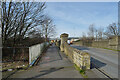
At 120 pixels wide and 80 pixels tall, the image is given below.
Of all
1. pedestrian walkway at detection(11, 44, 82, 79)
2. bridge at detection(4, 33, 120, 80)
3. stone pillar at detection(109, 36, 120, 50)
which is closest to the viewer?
pedestrian walkway at detection(11, 44, 82, 79)

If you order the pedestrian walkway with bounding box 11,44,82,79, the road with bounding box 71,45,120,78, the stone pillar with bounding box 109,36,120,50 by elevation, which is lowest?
the road with bounding box 71,45,120,78

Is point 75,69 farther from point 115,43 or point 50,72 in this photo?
point 115,43

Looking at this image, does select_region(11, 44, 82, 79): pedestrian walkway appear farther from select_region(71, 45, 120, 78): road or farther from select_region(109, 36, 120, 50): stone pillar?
select_region(109, 36, 120, 50): stone pillar

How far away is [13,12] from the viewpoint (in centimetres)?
866

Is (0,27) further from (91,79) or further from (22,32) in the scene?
(91,79)

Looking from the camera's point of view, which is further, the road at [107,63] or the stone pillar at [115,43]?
the stone pillar at [115,43]

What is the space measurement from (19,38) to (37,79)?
244 inches

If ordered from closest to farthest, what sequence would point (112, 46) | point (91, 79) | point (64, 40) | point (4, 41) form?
point (91, 79)
point (4, 41)
point (64, 40)
point (112, 46)

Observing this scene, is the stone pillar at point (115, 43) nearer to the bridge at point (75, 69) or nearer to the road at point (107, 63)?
the road at point (107, 63)

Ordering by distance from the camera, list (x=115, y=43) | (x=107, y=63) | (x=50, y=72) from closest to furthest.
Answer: (x=50, y=72) → (x=107, y=63) → (x=115, y=43)

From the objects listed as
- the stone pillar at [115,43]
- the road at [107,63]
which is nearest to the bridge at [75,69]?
the road at [107,63]

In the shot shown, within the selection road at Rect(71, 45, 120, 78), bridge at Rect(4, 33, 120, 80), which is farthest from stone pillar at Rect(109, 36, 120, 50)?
bridge at Rect(4, 33, 120, 80)

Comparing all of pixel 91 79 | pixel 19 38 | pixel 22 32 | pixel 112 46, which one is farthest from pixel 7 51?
pixel 112 46

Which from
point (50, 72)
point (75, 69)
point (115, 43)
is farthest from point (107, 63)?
point (115, 43)
